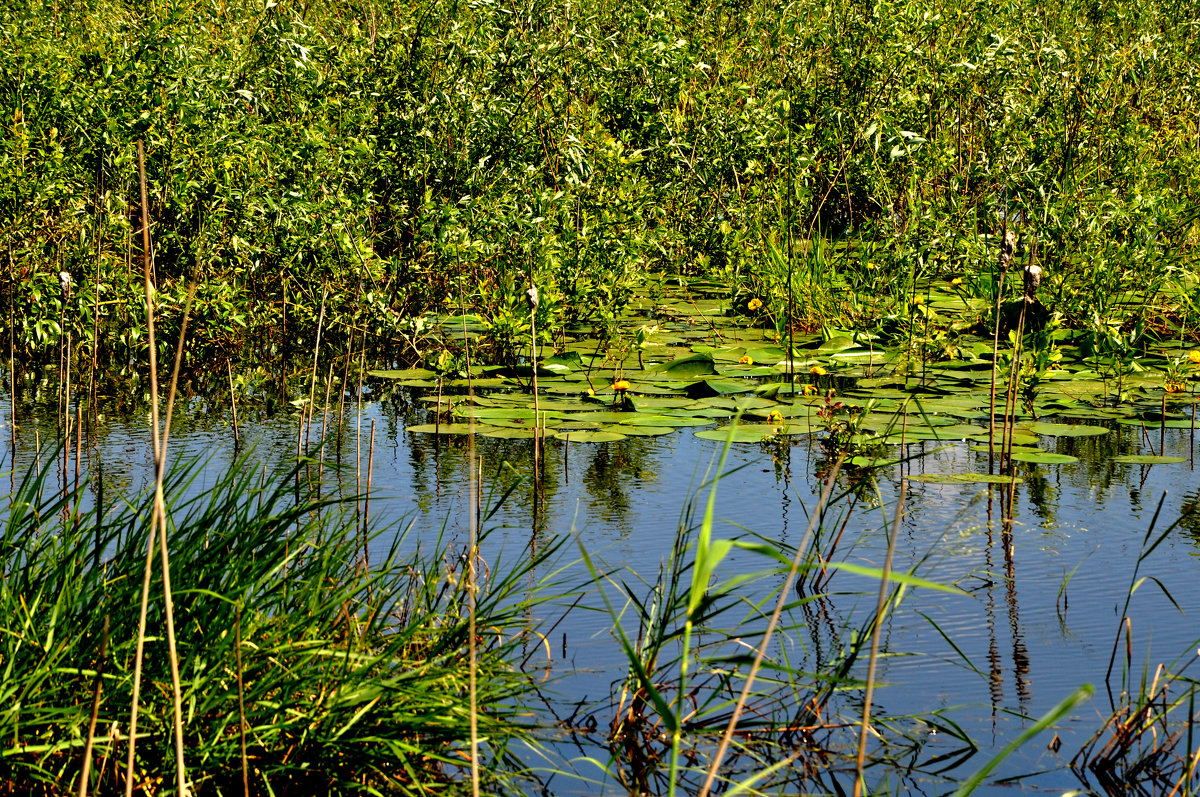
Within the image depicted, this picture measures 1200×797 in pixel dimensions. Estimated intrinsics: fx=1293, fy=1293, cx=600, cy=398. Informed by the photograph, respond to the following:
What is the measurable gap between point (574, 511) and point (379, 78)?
308cm

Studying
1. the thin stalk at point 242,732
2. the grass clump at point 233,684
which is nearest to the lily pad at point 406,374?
the grass clump at point 233,684

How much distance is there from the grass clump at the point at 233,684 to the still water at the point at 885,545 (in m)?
0.24

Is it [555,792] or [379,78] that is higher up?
[379,78]

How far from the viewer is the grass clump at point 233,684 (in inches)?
72.4

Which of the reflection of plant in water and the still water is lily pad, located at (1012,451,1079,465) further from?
the reflection of plant in water

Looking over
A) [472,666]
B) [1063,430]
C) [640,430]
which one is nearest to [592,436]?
[640,430]

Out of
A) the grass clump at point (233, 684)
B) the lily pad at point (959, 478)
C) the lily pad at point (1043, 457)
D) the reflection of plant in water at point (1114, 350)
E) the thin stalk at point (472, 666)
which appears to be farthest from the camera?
the reflection of plant in water at point (1114, 350)

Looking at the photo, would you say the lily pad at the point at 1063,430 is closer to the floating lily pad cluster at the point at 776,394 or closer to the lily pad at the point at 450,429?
the floating lily pad cluster at the point at 776,394

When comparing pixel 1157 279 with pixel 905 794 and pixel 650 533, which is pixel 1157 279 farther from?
pixel 905 794

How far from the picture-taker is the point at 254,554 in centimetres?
223

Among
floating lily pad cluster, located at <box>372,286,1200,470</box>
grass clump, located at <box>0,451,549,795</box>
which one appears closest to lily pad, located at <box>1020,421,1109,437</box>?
floating lily pad cluster, located at <box>372,286,1200,470</box>

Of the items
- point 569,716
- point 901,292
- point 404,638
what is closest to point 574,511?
point 569,716

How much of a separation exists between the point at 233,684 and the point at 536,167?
4222 mm

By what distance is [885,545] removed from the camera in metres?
3.16
